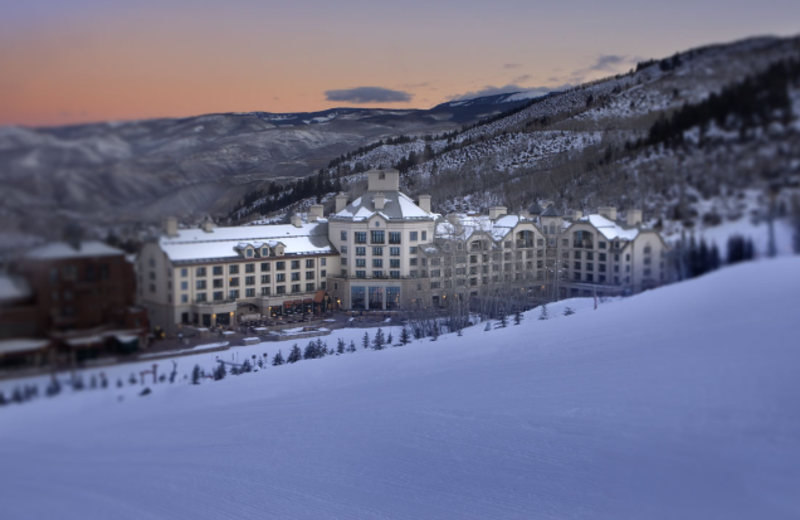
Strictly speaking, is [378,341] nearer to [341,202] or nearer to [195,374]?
[341,202]

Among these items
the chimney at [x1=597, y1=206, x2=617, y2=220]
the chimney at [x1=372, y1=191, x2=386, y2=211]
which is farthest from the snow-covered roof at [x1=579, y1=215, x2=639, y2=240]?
the chimney at [x1=372, y1=191, x2=386, y2=211]

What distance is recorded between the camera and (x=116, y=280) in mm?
4137

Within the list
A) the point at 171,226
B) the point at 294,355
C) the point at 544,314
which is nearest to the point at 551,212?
the point at 544,314

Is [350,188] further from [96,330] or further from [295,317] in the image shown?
[96,330]

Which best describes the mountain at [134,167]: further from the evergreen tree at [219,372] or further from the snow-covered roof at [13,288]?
the evergreen tree at [219,372]

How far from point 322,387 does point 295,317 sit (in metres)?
1.14

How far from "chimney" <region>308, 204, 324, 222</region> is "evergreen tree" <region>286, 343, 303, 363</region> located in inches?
190

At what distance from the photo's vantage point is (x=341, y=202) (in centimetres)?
1644

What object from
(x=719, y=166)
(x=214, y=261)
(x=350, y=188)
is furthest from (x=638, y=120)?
(x=350, y=188)

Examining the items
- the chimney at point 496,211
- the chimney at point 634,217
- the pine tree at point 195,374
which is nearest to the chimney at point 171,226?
the pine tree at point 195,374

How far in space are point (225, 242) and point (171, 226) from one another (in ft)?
5.16

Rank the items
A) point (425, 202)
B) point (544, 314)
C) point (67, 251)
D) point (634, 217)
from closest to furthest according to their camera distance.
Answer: point (67, 251), point (634, 217), point (544, 314), point (425, 202)

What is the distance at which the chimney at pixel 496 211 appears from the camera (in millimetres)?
14105

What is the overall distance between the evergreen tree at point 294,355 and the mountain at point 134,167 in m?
2.93
